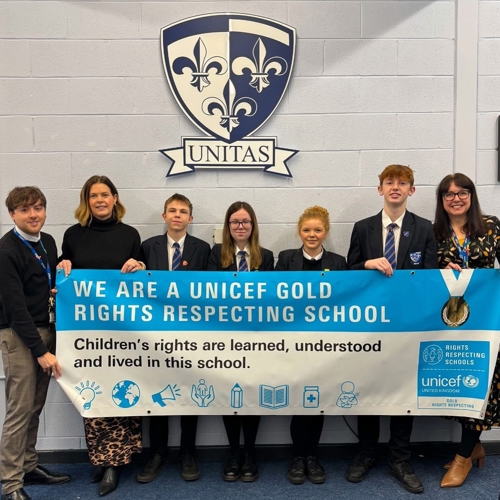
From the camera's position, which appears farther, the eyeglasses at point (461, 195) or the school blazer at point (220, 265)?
the school blazer at point (220, 265)

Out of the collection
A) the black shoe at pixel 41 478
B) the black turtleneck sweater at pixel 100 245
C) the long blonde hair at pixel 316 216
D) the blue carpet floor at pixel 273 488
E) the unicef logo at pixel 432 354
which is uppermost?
the long blonde hair at pixel 316 216

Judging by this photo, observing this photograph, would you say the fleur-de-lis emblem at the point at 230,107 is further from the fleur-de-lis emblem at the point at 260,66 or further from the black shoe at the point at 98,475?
the black shoe at the point at 98,475

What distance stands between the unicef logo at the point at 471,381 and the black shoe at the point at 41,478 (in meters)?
2.30

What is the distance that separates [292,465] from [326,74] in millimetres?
2346

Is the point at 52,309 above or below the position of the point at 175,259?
below

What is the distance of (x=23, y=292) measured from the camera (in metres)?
2.56

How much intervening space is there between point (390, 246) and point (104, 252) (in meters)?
1.58

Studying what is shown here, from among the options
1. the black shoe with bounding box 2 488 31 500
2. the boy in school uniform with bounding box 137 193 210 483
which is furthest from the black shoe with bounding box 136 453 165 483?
the black shoe with bounding box 2 488 31 500

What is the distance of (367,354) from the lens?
277cm

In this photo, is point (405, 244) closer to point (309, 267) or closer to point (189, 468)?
point (309, 267)

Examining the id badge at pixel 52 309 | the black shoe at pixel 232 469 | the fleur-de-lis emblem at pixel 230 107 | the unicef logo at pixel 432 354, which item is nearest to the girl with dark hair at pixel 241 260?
the black shoe at pixel 232 469

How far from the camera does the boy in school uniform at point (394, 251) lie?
2.79 m

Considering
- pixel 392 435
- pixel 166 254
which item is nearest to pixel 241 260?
pixel 166 254

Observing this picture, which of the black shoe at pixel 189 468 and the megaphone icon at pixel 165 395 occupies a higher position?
the megaphone icon at pixel 165 395
